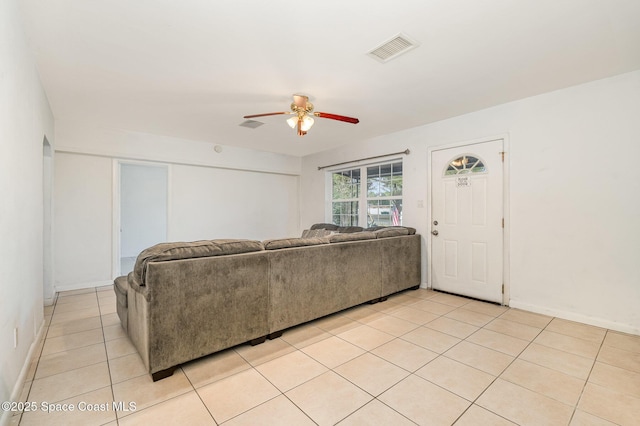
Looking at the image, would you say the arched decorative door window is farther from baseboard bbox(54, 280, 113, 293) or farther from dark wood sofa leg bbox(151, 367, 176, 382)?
baseboard bbox(54, 280, 113, 293)

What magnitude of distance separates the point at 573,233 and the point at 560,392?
1.90 metres

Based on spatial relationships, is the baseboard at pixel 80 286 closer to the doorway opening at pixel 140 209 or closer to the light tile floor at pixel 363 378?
the light tile floor at pixel 363 378

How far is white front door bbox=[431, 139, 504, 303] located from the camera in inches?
141

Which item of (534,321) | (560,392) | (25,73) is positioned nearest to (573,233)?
(534,321)

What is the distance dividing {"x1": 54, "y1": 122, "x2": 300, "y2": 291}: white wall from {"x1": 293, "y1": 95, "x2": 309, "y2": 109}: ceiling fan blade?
290 centimetres

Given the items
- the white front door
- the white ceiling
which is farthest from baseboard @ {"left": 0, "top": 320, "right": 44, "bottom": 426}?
the white front door

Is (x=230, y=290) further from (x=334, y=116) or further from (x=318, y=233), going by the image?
(x=318, y=233)

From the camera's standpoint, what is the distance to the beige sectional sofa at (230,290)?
1943mm

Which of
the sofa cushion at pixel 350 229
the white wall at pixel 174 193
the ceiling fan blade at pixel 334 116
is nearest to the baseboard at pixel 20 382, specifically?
the white wall at pixel 174 193

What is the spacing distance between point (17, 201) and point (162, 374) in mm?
1511

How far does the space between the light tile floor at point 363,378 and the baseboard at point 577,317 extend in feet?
0.25

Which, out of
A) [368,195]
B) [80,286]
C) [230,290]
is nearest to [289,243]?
[230,290]

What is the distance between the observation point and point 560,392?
183 cm

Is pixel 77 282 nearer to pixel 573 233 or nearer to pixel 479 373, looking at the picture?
pixel 479 373
